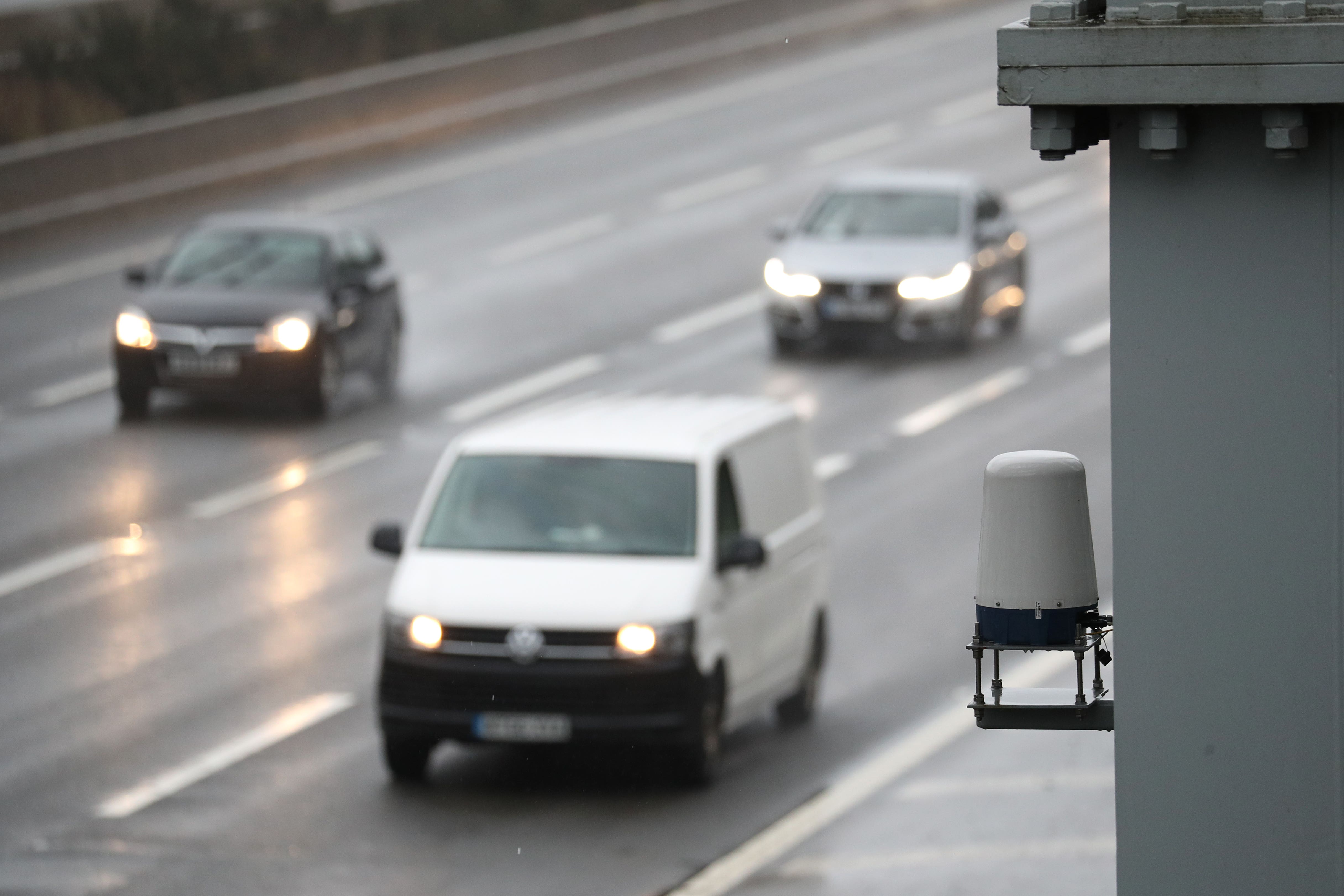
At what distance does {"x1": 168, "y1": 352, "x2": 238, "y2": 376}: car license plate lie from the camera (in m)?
22.5

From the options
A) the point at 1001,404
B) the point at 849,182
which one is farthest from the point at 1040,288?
the point at 1001,404

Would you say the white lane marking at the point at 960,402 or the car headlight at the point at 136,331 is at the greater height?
the car headlight at the point at 136,331

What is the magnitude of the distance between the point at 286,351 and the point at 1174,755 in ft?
57.8

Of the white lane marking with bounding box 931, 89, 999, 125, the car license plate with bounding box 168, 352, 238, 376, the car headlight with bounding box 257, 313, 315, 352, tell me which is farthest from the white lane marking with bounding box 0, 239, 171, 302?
the white lane marking with bounding box 931, 89, 999, 125

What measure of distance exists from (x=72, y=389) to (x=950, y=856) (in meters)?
14.7

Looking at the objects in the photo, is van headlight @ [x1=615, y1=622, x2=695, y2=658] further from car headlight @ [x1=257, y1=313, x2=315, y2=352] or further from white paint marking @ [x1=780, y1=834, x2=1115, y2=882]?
car headlight @ [x1=257, y1=313, x2=315, y2=352]

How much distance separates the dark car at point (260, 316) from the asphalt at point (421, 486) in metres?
0.51

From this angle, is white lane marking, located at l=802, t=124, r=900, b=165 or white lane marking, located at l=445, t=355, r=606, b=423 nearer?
white lane marking, located at l=445, t=355, r=606, b=423

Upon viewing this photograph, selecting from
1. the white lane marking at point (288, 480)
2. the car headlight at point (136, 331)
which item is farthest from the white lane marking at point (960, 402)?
the car headlight at point (136, 331)

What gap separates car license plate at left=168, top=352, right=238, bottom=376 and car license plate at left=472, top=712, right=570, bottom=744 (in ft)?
34.3

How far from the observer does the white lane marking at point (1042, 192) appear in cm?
3491

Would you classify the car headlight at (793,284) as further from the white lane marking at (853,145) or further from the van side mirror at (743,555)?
the van side mirror at (743,555)

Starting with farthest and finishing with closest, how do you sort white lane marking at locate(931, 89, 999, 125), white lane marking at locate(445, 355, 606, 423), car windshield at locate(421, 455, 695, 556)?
1. white lane marking at locate(931, 89, 999, 125)
2. white lane marking at locate(445, 355, 606, 423)
3. car windshield at locate(421, 455, 695, 556)

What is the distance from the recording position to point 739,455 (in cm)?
1426
